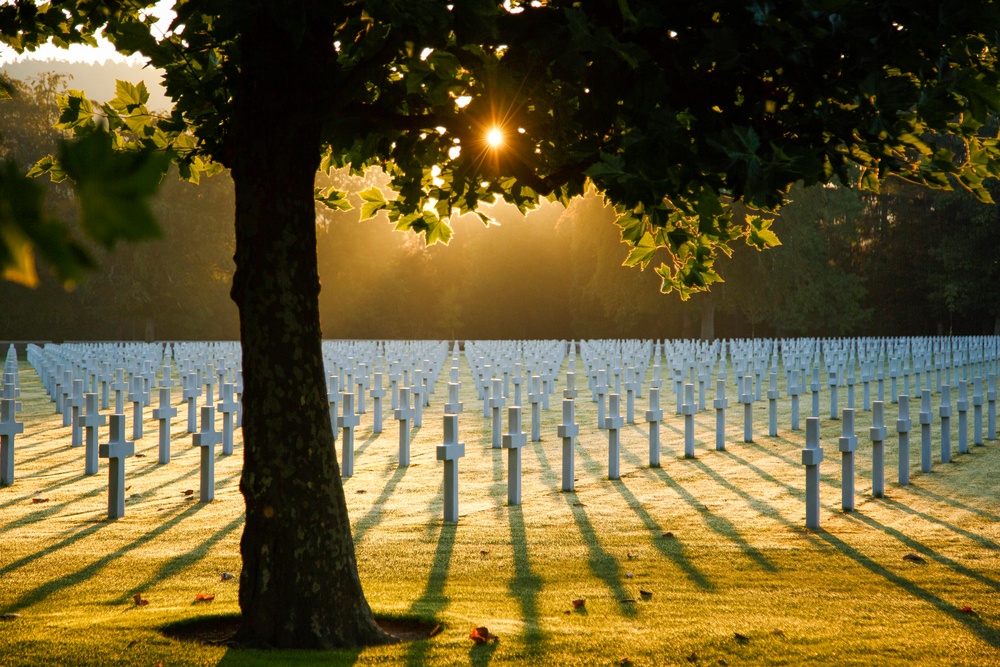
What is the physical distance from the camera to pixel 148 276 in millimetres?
54656

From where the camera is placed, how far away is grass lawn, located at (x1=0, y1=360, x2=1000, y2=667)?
443 centimetres

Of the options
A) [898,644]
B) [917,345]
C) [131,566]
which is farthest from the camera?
[917,345]

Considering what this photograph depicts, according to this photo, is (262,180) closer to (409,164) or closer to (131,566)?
(409,164)

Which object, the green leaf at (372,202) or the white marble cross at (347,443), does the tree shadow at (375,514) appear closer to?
the white marble cross at (347,443)

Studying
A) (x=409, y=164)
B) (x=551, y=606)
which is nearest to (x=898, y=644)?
(x=551, y=606)

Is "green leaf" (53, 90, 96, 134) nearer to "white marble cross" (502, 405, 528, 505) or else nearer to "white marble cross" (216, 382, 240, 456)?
"white marble cross" (502, 405, 528, 505)

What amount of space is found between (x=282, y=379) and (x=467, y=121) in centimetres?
152

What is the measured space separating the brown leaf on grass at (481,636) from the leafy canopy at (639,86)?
84.4 inches

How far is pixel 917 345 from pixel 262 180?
33776 millimetres

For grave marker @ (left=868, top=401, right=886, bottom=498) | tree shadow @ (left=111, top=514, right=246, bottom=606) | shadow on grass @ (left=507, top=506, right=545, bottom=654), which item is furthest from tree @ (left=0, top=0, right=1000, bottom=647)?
grave marker @ (left=868, top=401, right=886, bottom=498)

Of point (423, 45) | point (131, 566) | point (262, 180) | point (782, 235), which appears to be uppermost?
point (782, 235)

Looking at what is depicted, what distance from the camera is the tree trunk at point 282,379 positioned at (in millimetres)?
4527

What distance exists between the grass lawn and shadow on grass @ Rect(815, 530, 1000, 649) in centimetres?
2

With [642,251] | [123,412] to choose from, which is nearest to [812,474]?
[642,251]
